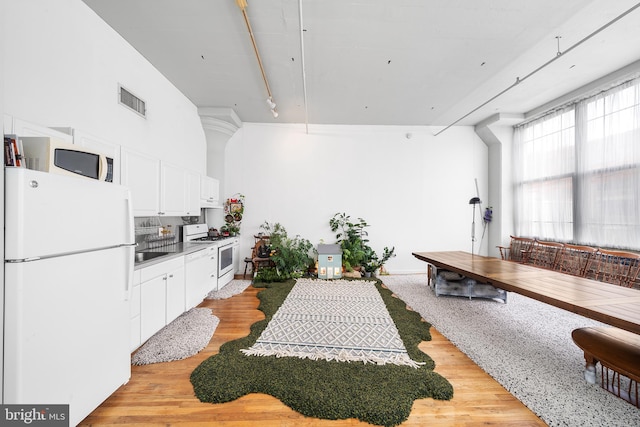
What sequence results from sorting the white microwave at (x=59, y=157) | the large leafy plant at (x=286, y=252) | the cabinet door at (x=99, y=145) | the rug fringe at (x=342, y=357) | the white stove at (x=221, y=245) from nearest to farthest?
the white microwave at (x=59, y=157), the cabinet door at (x=99, y=145), the rug fringe at (x=342, y=357), the white stove at (x=221, y=245), the large leafy plant at (x=286, y=252)

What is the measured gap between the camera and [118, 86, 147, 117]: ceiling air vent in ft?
9.52

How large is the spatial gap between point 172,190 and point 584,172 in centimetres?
703

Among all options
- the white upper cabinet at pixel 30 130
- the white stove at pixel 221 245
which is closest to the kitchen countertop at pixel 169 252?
the white stove at pixel 221 245

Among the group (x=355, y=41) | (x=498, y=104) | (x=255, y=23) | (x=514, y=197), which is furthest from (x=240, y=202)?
(x=514, y=197)

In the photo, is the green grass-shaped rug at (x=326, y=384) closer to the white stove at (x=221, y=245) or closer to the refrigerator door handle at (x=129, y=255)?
the refrigerator door handle at (x=129, y=255)

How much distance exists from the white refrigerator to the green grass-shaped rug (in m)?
0.75

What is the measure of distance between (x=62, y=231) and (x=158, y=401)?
56.8 inches

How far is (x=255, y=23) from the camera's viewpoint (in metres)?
2.72

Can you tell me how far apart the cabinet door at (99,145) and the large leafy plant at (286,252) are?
3.14 meters

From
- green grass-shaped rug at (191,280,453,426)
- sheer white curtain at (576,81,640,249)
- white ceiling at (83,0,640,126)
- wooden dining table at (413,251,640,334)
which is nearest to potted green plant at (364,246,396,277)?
wooden dining table at (413,251,640,334)

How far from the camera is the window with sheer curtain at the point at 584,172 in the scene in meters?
3.58

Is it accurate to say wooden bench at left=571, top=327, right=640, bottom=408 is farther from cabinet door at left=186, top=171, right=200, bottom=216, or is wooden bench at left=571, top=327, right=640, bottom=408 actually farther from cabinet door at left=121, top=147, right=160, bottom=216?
cabinet door at left=186, top=171, right=200, bottom=216

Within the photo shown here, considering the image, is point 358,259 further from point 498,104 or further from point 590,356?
point 498,104

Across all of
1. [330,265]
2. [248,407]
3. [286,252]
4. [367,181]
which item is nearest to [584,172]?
[367,181]
